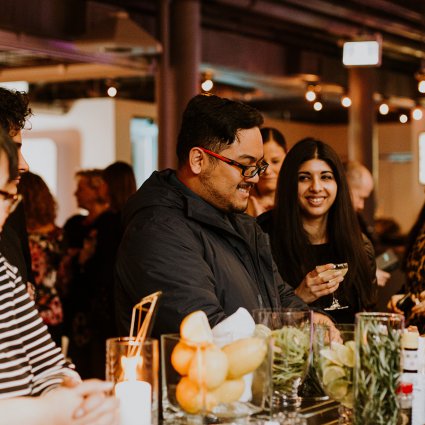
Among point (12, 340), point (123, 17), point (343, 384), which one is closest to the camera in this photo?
point (12, 340)

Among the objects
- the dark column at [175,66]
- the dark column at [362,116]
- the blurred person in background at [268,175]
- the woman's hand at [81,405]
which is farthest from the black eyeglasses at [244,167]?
the dark column at [362,116]

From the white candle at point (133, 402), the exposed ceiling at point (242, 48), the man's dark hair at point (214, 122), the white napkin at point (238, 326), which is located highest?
the exposed ceiling at point (242, 48)

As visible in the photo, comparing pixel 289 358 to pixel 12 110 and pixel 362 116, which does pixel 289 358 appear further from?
pixel 362 116

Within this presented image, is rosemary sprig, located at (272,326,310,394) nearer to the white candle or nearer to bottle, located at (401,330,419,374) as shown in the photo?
bottle, located at (401,330,419,374)

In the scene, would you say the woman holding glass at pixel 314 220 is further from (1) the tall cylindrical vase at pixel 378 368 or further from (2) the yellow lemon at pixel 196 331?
(2) the yellow lemon at pixel 196 331

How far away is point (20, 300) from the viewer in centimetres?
207

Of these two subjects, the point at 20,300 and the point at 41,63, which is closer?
the point at 20,300

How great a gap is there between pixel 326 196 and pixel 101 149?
9.44 m

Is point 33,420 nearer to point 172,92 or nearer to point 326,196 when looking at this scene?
point 326,196

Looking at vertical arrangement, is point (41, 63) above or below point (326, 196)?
above

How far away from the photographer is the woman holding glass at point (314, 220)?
12.6 ft

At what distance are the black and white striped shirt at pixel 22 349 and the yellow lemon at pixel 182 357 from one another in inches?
13.4

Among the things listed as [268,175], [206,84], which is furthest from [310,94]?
[268,175]

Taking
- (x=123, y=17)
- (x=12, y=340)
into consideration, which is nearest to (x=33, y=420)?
(x=12, y=340)
